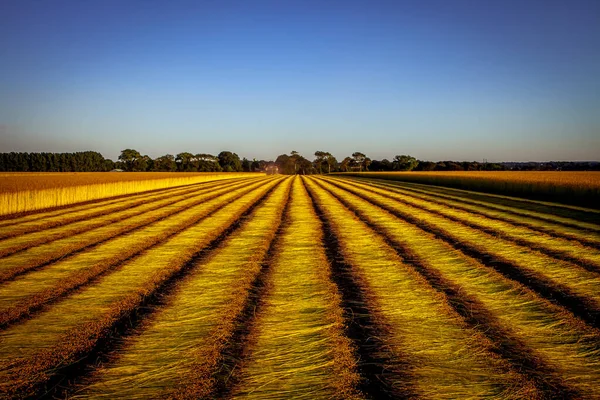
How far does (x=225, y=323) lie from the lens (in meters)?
4.83

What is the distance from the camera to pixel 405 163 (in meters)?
126

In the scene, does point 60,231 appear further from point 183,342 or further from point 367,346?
point 367,346

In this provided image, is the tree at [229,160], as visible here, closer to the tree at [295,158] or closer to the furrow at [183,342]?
the tree at [295,158]

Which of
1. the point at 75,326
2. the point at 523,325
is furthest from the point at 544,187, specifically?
the point at 75,326

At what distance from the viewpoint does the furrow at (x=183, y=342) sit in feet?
11.1

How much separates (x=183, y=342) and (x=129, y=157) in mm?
131270

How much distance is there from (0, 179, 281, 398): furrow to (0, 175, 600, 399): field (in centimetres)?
2

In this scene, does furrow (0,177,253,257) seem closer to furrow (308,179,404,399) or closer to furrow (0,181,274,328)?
furrow (0,181,274,328)

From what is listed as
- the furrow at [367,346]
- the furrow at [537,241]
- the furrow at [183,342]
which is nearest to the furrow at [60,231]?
the furrow at [183,342]

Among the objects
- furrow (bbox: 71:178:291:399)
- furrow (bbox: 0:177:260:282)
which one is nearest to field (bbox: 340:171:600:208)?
furrow (bbox: 71:178:291:399)

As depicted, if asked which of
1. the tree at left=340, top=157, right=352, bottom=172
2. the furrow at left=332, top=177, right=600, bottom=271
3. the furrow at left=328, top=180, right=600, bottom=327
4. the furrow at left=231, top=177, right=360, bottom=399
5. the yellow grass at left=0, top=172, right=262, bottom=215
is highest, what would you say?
the tree at left=340, top=157, right=352, bottom=172

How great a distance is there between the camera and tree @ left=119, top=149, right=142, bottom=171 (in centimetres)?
12138

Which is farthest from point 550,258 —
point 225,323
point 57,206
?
point 57,206

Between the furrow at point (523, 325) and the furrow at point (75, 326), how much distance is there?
14.7 feet
